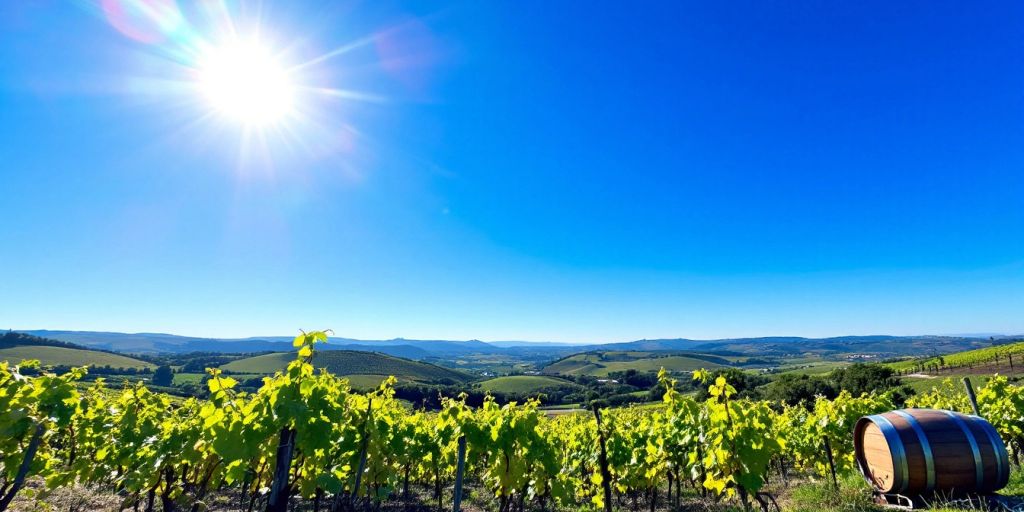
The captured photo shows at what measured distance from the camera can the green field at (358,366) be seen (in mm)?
132375

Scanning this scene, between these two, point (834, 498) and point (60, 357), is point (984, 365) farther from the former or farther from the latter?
point (60, 357)

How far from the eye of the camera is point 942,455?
790 cm

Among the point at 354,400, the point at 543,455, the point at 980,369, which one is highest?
the point at 354,400

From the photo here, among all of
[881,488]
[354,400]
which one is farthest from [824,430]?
[354,400]

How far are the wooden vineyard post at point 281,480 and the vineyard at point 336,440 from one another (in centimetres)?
2

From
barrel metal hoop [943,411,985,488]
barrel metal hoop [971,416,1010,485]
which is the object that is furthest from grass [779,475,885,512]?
barrel metal hoop [971,416,1010,485]

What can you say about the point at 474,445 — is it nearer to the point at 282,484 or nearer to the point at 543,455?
the point at 543,455

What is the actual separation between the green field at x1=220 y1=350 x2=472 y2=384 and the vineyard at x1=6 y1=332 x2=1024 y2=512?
4665 inches

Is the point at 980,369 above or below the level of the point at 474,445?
below

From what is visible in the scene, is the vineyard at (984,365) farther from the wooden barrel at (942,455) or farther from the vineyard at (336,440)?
the wooden barrel at (942,455)

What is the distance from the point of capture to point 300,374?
5.82 metres

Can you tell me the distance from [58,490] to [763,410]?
2009 cm

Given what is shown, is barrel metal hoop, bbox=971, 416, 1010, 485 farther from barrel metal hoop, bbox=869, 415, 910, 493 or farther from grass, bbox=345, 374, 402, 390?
grass, bbox=345, 374, 402, 390

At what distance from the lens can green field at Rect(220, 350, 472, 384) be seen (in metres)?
132
